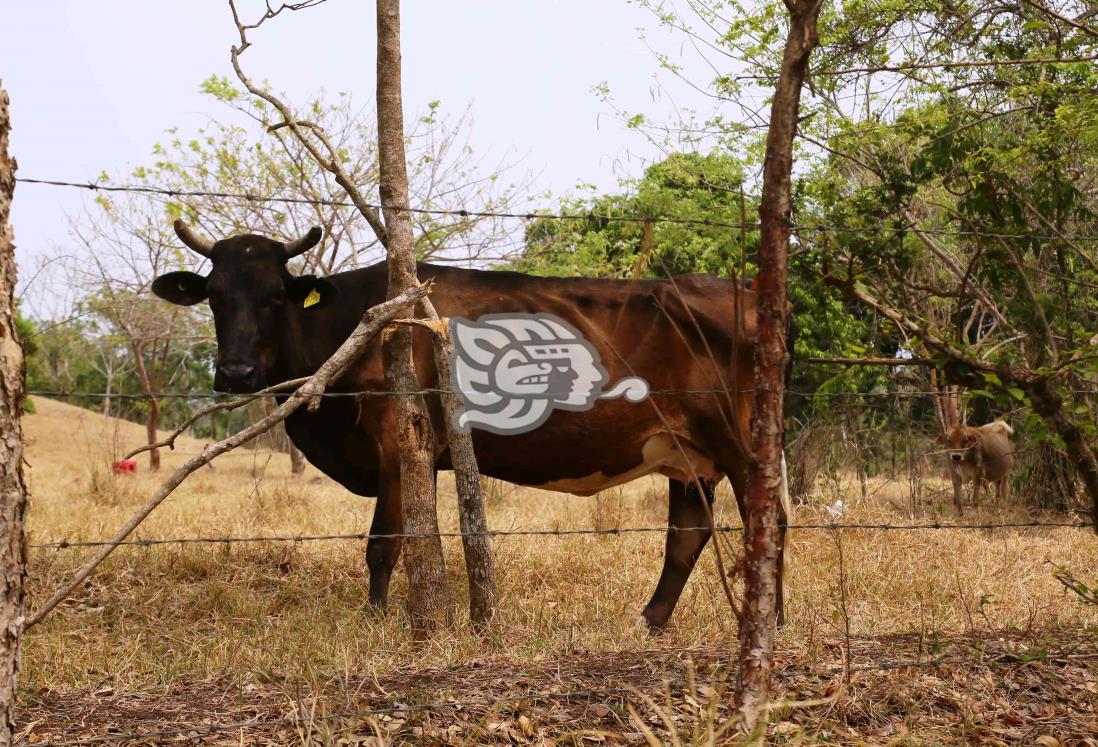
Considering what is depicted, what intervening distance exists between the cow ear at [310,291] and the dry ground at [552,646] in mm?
1699

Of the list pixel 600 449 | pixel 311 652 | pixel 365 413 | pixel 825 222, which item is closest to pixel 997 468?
pixel 825 222

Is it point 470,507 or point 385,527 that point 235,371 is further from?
point 470,507

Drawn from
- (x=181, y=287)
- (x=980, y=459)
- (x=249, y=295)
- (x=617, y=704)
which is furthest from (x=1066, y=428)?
(x=980, y=459)

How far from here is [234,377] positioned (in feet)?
18.9

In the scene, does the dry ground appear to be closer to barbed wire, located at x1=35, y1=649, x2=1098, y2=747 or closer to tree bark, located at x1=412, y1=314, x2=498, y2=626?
barbed wire, located at x1=35, y1=649, x2=1098, y2=747

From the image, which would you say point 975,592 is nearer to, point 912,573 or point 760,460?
point 912,573

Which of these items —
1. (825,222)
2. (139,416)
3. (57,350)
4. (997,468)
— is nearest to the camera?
(825,222)

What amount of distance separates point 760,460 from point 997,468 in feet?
32.4

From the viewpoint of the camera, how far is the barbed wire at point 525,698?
3.47 meters

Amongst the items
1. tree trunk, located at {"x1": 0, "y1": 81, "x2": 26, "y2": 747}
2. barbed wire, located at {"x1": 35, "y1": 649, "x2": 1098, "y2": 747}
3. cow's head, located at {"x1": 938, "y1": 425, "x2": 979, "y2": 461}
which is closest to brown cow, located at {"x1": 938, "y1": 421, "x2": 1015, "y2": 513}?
cow's head, located at {"x1": 938, "y1": 425, "x2": 979, "y2": 461}

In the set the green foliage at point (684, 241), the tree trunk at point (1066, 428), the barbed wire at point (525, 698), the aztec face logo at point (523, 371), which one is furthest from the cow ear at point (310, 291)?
the green foliage at point (684, 241)

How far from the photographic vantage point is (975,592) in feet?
20.7

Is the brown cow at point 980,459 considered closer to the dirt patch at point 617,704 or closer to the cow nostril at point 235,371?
the dirt patch at point 617,704

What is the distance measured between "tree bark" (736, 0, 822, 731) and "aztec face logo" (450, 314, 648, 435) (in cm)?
292
